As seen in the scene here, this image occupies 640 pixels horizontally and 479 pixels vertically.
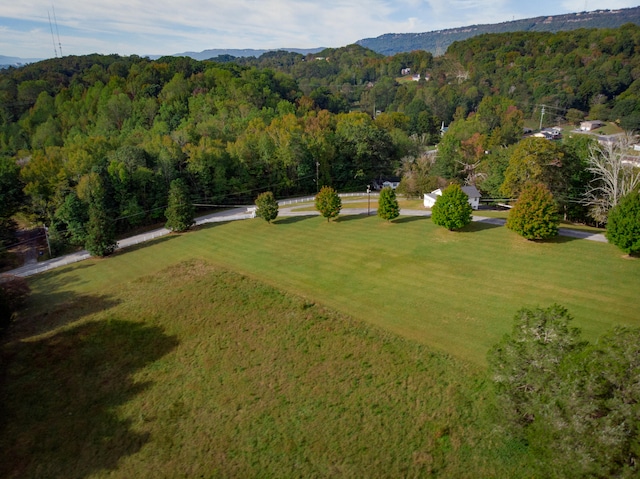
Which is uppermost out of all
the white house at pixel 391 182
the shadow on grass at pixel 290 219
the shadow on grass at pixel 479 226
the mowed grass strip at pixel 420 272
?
the white house at pixel 391 182

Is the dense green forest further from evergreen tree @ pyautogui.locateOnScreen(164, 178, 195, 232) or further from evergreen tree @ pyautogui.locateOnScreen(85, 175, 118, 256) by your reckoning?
evergreen tree @ pyautogui.locateOnScreen(164, 178, 195, 232)

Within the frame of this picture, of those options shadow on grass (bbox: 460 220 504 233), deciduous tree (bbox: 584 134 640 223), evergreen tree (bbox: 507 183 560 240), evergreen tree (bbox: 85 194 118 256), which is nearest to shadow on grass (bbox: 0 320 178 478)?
evergreen tree (bbox: 85 194 118 256)

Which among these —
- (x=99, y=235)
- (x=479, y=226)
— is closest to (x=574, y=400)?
(x=479, y=226)

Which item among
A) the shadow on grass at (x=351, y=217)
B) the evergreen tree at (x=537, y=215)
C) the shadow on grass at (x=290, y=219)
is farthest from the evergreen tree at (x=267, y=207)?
the evergreen tree at (x=537, y=215)

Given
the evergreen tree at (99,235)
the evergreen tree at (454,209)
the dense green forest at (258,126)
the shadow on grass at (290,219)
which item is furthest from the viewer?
the dense green forest at (258,126)

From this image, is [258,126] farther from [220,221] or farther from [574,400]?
[574,400]

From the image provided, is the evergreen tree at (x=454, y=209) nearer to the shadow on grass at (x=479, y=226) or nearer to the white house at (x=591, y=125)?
A: the shadow on grass at (x=479, y=226)
